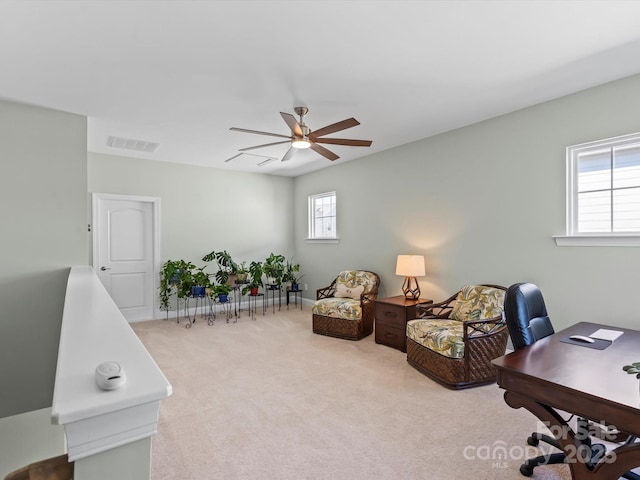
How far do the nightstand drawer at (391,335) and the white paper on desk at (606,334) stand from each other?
6.45 feet

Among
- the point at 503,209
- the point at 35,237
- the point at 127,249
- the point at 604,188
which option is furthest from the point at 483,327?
the point at 127,249

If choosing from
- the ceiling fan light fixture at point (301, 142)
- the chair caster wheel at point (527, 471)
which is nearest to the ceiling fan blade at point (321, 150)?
the ceiling fan light fixture at point (301, 142)

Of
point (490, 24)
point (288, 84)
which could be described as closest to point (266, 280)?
point (288, 84)

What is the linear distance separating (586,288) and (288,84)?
3.24 metres

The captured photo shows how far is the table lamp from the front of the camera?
164 inches

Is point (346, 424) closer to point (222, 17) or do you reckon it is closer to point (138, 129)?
point (222, 17)

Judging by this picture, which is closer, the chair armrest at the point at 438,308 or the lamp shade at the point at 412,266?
the chair armrest at the point at 438,308

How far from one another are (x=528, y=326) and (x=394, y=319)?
217 cm

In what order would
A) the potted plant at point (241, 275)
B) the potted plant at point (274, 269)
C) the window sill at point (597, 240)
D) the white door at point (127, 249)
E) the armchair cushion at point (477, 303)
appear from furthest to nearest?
the potted plant at point (274, 269)
the potted plant at point (241, 275)
the white door at point (127, 249)
the armchair cushion at point (477, 303)
the window sill at point (597, 240)

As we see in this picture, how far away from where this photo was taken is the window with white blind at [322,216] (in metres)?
6.21

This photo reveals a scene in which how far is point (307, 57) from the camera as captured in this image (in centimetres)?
250

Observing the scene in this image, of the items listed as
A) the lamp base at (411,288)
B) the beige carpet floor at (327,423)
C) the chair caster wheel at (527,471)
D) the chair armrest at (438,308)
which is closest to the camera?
the chair caster wheel at (527,471)

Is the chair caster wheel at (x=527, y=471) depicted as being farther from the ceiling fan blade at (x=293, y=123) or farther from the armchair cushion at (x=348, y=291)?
the armchair cushion at (x=348, y=291)

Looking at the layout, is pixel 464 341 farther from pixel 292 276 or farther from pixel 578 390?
pixel 292 276
